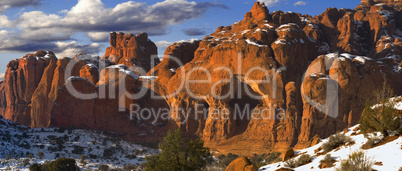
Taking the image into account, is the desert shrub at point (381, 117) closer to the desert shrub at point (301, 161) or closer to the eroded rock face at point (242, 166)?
the desert shrub at point (301, 161)

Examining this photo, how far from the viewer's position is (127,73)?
85875 millimetres

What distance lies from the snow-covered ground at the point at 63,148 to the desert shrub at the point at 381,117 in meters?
39.7

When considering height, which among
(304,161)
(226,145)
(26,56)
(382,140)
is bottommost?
(226,145)

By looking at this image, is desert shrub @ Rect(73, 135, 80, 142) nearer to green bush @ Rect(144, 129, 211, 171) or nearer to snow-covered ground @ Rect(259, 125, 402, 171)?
green bush @ Rect(144, 129, 211, 171)

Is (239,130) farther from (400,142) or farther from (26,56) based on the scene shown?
(26,56)

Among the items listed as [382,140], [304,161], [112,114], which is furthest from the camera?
[112,114]

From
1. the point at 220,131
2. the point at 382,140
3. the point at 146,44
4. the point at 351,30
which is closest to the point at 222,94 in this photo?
the point at 220,131

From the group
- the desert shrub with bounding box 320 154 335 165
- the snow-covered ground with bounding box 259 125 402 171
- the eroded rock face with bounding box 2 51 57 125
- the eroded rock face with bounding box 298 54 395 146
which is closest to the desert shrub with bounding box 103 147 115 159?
the eroded rock face with bounding box 298 54 395 146

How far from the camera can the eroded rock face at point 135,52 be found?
109m

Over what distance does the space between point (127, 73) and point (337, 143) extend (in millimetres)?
69158

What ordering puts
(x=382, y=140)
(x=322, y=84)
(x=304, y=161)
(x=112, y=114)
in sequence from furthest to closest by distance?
(x=112, y=114), (x=322, y=84), (x=304, y=161), (x=382, y=140)

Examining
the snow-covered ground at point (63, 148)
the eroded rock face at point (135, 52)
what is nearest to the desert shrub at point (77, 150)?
the snow-covered ground at point (63, 148)

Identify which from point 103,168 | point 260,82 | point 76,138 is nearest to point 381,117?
point 103,168

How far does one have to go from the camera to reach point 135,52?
11088 centimetres
